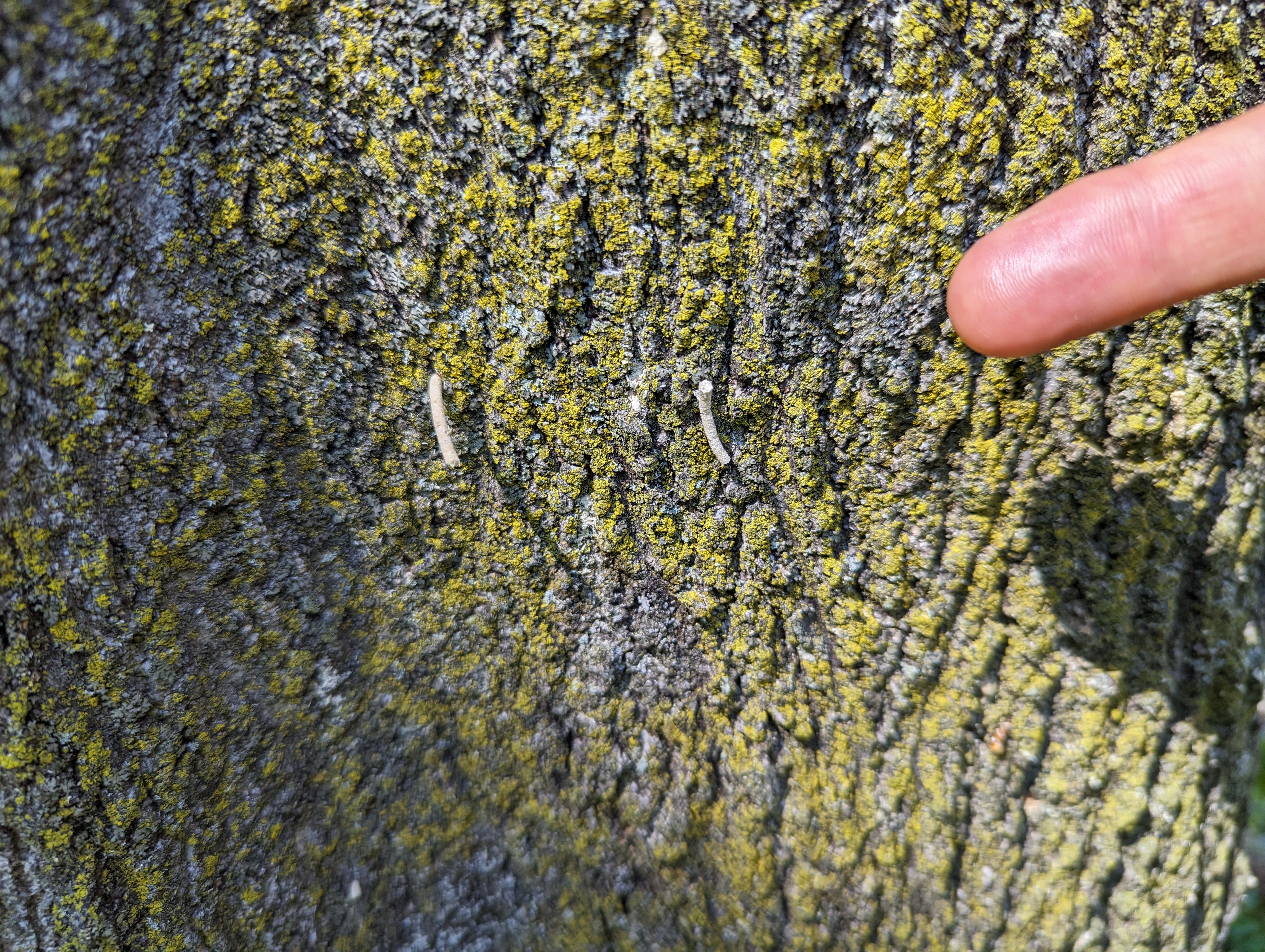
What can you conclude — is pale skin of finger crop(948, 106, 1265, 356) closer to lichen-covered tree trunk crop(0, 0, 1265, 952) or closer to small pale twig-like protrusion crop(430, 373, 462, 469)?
lichen-covered tree trunk crop(0, 0, 1265, 952)

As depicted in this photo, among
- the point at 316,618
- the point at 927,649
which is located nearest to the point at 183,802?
the point at 316,618

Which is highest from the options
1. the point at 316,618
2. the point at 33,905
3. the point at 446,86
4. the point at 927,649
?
the point at 446,86

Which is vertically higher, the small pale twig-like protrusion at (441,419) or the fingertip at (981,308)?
the small pale twig-like protrusion at (441,419)

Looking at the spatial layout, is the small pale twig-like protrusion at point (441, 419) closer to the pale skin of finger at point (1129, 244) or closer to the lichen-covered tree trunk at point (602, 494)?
the lichen-covered tree trunk at point (602, 494)

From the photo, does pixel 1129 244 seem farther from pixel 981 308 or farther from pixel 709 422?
pixel 709 422

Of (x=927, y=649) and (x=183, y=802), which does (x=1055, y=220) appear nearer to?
(x=927, y=649)

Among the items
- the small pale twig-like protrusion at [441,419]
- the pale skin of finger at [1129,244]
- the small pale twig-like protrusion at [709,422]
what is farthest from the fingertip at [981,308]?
the small pale twig-like protrusion at [441,419]
